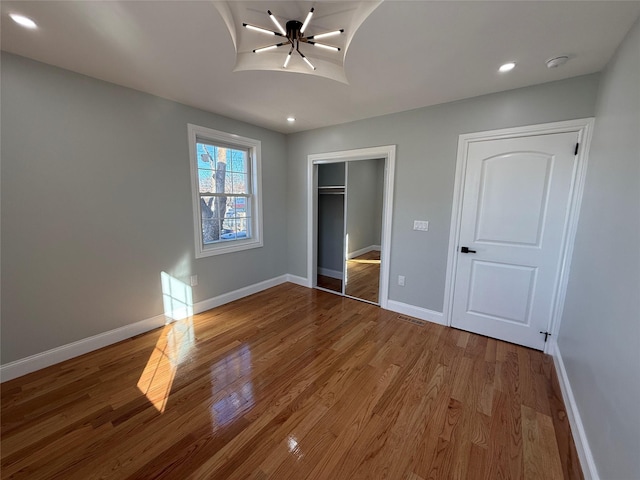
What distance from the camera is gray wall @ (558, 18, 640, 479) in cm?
106

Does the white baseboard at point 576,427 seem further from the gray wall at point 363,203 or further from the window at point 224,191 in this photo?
the window at point 224,191

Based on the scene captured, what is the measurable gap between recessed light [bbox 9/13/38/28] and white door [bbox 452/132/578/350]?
3.45 metres

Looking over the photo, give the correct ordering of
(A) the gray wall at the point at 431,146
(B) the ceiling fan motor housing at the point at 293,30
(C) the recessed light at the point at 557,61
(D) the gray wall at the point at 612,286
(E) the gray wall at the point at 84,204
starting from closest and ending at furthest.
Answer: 1. (D) the gray wall at the point at 612,286
2. (B) the ceiling fan motor housing at the point at 293,30
3. (C) the recessed light at the point at 557,61
4. (E) the gray wall at the point at 84,204
5. (A) the gray wall at the point at 431,146

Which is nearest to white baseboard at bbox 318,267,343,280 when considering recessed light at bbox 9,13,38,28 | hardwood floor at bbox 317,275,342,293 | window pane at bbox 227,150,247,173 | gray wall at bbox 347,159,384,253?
hardwood floor at bbox 317,275,342,293

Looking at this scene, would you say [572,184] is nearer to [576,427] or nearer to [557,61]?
[557,61]

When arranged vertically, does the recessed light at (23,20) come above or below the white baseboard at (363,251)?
above

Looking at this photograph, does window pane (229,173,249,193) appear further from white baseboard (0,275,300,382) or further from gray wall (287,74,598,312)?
white baseboard (0,275,300,382)

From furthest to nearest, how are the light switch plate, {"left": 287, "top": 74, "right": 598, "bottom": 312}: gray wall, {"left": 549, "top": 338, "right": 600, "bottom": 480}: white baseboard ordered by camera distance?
the light switch plate, {"left": 287, "top": 74, "right": 598, "bottom": 312}: gray wall, {"left": 549, "top": 338, "right": 600, "bottom": 480}: white baseboard

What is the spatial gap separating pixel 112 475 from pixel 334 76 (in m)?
3.03

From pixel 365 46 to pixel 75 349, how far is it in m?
3.43

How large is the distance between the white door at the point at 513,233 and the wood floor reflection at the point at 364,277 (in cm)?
128

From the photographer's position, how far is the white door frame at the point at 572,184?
6.89 ft

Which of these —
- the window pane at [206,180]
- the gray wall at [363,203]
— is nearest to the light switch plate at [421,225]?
the gray wall at [363,203]

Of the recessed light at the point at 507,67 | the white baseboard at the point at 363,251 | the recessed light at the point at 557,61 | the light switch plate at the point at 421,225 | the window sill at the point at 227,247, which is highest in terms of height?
the recessed light at the point at 507,67
